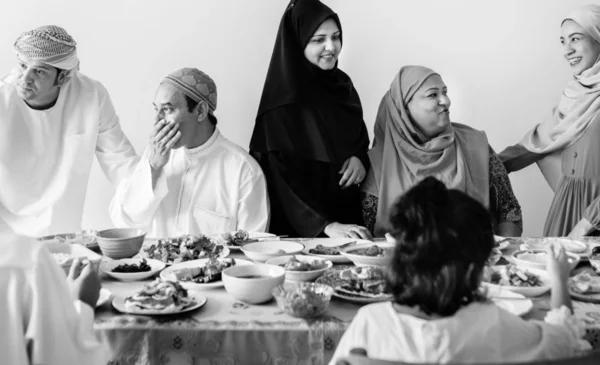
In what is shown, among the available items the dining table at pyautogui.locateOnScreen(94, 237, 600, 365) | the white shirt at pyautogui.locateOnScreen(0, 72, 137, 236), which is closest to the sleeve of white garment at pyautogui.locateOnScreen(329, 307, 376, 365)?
the dining table at pyautogui.locateOnScreen(94, 237, 600, 365)

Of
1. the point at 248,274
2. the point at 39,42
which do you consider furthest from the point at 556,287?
the point at 39,42

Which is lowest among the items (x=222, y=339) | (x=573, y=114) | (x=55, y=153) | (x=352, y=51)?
(x=222, y=339)

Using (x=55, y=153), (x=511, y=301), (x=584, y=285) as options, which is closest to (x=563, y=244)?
(x=584, y=285)

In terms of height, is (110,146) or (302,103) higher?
(302,103)

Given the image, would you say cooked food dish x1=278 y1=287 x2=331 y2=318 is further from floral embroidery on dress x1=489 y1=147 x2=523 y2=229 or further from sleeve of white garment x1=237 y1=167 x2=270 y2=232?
floral embroidery on dress x1=489 y1=147 x2=523 y2=229

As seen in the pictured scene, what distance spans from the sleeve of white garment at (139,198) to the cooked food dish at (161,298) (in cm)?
107

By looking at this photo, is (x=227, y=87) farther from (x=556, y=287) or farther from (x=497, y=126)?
(x=556, y=287)

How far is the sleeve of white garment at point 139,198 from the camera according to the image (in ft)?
7.97

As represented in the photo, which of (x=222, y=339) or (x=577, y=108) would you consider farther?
(x=577, y=108)

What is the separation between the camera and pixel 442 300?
104 centimetres

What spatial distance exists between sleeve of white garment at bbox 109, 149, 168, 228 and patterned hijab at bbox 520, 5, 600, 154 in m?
2.00

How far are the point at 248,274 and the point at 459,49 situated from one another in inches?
110

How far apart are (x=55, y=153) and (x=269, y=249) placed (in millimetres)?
1495

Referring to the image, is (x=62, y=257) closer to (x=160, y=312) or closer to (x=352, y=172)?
(x=160, y=312)
